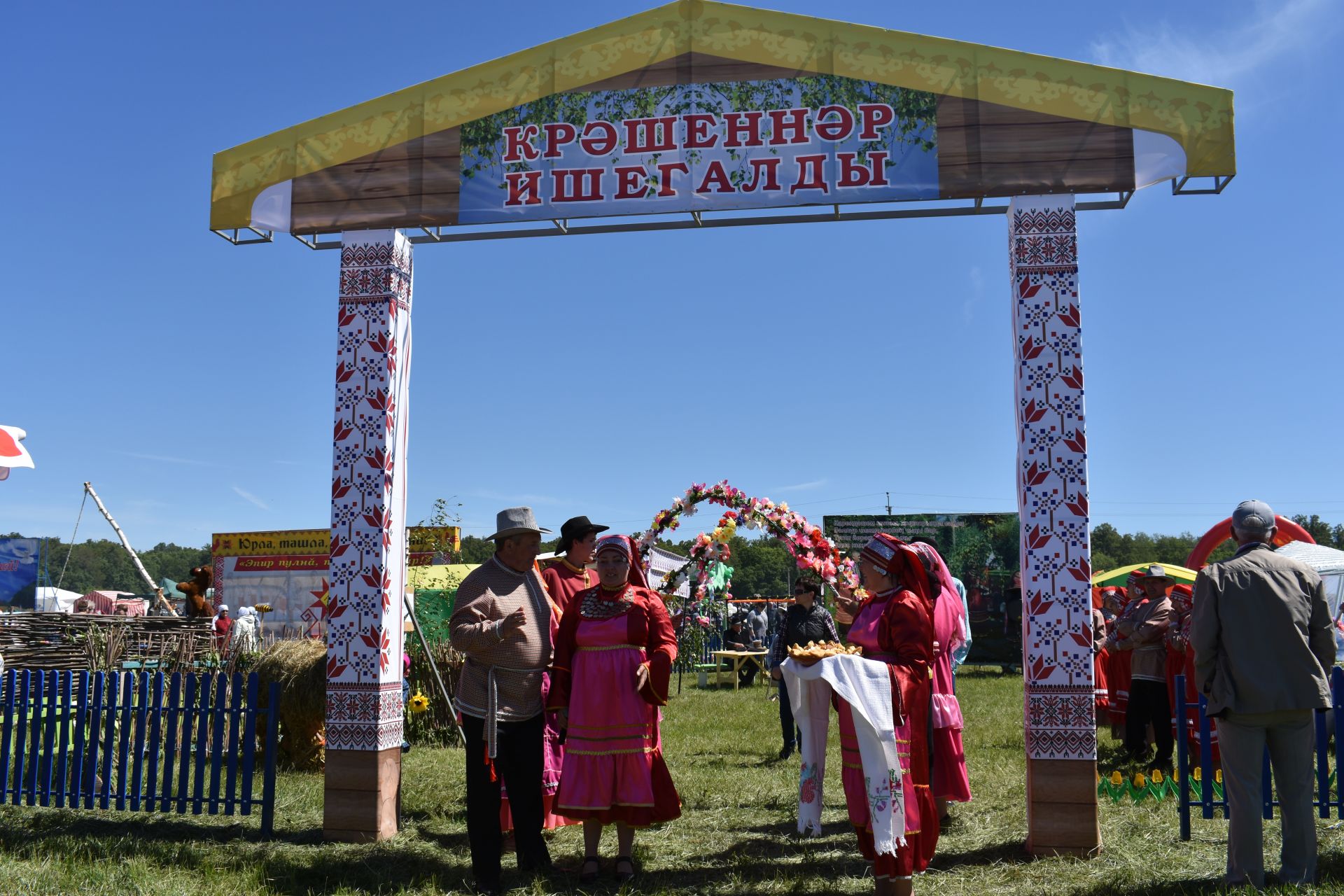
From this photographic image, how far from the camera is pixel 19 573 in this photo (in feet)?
144

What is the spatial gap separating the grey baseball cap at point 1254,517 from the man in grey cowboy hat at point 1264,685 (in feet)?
0.67

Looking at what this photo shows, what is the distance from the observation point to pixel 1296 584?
5.50 m

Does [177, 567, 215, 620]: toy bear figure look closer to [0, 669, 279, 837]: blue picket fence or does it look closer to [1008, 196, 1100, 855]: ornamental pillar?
[0, 669, 279, 837]: blue picket fence

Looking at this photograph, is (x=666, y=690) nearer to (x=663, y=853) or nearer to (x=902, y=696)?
(x=902, y=696)

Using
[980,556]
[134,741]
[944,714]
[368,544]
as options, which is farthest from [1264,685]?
[980,556]

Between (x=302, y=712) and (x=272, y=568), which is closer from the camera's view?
(x=302, y=712)

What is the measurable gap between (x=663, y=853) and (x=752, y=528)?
4.66 meters

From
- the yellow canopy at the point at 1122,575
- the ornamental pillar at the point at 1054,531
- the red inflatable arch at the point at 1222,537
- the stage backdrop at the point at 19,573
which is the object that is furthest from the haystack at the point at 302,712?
Answer: the stage backdrop at the point at 19,573

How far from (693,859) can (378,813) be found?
84.9 inches

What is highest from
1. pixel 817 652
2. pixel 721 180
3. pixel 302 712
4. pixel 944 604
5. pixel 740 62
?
pixel 740 62

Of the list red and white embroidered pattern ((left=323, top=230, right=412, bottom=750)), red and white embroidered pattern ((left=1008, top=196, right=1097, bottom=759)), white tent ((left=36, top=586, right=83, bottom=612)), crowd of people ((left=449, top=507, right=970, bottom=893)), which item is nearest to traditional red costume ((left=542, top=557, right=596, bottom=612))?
crowd of people ((left=449, top=507, right=970, bottom=893))

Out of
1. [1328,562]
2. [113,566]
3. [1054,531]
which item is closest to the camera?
[1054,531]

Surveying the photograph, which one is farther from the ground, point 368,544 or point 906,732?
point 368,544

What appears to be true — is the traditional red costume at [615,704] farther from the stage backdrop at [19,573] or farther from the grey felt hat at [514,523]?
the stage backdrop at [19,573]
